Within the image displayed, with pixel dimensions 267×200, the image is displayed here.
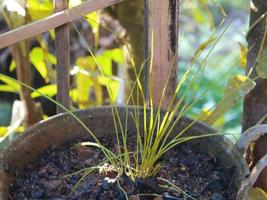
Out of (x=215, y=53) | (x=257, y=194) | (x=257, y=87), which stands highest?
(x=257, y=87)

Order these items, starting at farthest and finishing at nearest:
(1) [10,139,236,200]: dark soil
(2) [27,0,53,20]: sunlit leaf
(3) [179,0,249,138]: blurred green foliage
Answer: (3) [179,0,249,138]: blurred green foliage → (2) [27,0,53,20]: sunlit leaf → (1) [10,139,236,200]: dark soil

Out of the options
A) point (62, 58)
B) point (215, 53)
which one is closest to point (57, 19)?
point (62, 58)

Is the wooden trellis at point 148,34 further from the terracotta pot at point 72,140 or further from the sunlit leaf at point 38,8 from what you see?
the sunlit leaf at point 38,8

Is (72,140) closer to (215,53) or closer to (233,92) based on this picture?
(233,92)

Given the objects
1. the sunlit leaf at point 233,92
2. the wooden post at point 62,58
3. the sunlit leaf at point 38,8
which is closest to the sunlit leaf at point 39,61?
the sunlit leaf at point 38,8

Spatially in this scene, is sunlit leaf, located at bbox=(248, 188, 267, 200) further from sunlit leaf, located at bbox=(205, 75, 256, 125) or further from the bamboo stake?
the bamboo stake

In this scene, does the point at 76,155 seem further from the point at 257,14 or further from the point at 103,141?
the point at 257,14

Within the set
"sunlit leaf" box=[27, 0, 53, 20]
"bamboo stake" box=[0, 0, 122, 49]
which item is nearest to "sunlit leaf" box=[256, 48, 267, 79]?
"bamboo stake" box=[0, 0, 122, 49]
